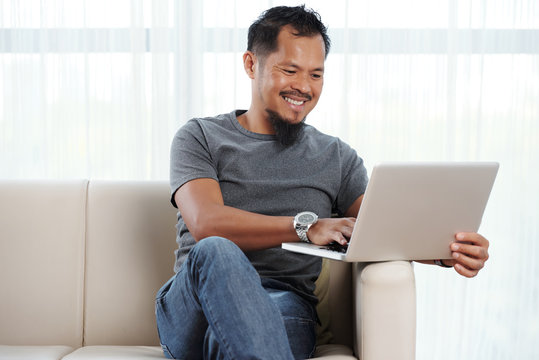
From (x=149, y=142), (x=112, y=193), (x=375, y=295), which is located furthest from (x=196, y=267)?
(x=149, y=142)

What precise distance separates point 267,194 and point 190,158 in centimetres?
24

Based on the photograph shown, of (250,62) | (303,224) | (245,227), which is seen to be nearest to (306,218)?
(303,224)

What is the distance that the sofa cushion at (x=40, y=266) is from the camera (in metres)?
1.94

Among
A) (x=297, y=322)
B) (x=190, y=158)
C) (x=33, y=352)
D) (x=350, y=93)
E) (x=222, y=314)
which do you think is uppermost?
(x=350, y=93)

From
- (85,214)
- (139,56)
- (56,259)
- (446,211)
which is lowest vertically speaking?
(56,259)

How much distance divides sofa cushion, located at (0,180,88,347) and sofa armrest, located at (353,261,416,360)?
2.96 feet

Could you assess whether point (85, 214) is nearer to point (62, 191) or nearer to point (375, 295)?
point (62, 191)

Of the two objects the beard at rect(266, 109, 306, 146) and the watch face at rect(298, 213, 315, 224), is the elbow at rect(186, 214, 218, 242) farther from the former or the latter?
the beard at rect(266, 109, 306, 146)

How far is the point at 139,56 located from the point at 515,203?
157cm

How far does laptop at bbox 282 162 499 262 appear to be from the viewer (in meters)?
1.36

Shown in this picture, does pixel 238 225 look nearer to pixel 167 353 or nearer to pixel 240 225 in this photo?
pixel 240 225

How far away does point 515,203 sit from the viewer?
261 centimetres

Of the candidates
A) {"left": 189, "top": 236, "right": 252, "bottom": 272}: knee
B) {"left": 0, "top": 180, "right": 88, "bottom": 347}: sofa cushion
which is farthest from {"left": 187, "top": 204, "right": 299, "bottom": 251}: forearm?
{"left": 0, "top": 180, "right": 88, "bottom": 347}: sofa cushion

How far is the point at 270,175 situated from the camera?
187 centimetres
